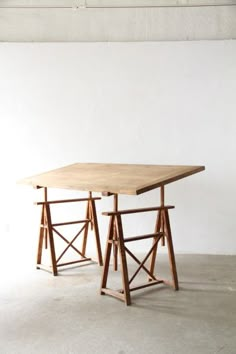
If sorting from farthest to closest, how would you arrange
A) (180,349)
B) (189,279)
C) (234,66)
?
(234,66), (189,279), (180,349)

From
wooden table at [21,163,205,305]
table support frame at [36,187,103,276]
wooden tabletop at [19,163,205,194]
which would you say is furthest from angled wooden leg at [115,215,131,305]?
table support frame at [36,187,103,276]

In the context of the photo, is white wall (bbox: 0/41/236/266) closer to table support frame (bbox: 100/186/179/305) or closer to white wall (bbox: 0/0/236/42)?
white wall (bbox: 0/0/236/42)

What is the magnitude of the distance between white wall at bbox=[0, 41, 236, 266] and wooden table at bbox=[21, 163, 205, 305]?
0.87 m

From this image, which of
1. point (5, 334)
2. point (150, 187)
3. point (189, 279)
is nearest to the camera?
point (5, 334)

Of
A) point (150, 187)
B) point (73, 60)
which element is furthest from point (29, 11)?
point (150, 187)

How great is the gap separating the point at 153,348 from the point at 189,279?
69.8 inches

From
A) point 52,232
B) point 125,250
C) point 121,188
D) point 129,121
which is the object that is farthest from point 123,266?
point 129,121

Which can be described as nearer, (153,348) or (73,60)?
(153,348)

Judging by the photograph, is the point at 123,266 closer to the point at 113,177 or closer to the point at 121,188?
the point at 121,188

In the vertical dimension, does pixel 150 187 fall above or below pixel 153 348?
above

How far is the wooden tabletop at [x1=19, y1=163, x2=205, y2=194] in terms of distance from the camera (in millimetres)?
4114

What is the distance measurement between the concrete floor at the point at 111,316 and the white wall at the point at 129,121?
113 centimetres

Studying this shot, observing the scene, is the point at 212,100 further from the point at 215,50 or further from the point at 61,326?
the point at 61,326

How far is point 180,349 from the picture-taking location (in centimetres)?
322
